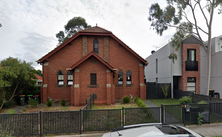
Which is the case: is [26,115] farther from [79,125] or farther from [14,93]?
[14,93]

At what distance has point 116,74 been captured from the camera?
16.8 metres

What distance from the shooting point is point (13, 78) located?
13.2m

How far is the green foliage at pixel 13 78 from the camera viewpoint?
1184cm

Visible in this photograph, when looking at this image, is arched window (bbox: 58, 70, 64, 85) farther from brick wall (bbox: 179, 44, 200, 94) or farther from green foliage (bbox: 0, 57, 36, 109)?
brick wall (bbox: 179, 44, 200, 94)

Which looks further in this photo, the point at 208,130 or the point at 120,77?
the point at 120,77

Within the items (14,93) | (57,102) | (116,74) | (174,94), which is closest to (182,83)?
(174,94)

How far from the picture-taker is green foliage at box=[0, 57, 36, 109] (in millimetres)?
11837

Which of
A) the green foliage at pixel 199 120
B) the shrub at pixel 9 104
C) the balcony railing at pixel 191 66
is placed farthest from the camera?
the balcony railing at pixel 191 66

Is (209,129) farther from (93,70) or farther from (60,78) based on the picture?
(60,78)

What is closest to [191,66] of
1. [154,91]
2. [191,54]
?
[191,54]

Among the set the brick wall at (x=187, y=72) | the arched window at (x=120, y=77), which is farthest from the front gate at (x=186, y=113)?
the brick wall at (x=187, y=72)

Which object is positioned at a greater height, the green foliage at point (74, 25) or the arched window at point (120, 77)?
the green foliage at point (74, 25)

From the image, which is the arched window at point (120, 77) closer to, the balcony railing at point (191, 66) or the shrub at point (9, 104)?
the balcony railing at point (191, 66)

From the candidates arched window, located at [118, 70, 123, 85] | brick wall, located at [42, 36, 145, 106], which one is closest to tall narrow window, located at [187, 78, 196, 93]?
brick wall, located at [42, 36, 145, 106]
